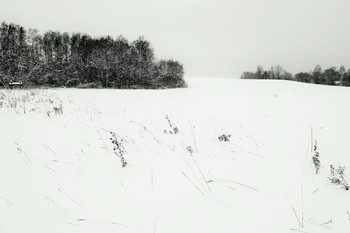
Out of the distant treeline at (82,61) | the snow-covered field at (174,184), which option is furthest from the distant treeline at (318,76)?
the snow-covered field at (174,184)

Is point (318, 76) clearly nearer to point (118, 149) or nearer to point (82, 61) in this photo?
point (82, 61)

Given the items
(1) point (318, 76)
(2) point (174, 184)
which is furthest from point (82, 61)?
(1) point (318, 76)

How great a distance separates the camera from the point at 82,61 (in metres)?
31.8

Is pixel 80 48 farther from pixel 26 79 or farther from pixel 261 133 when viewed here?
pixel 261 133

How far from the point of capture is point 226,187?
2.26 meters

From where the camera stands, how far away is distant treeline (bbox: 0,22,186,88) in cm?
2720

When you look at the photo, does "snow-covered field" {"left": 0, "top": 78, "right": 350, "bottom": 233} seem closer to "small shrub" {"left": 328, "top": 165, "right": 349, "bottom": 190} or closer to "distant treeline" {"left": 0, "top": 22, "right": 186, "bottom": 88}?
"small shrub" {"left": 328, "top": 165, "right": 349, "bottom": 190}

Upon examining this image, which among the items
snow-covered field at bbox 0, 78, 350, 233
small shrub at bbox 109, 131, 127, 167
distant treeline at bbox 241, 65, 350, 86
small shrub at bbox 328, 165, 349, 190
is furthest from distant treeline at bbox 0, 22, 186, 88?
distant treeline at bbox 241, 65, 350, 86

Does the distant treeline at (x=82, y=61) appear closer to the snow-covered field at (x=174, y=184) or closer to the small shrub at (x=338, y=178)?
the snow-covered field at (x=174, y=184)

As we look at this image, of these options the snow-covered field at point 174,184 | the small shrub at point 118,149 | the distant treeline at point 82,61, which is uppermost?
the distant treeline at point 82,61

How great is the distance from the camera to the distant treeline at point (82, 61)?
1071 inches

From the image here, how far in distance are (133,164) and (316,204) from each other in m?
2.02

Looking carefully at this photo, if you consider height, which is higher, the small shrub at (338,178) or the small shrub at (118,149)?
the small shrub at (118,149)

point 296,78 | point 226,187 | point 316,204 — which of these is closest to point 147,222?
point 226,187
